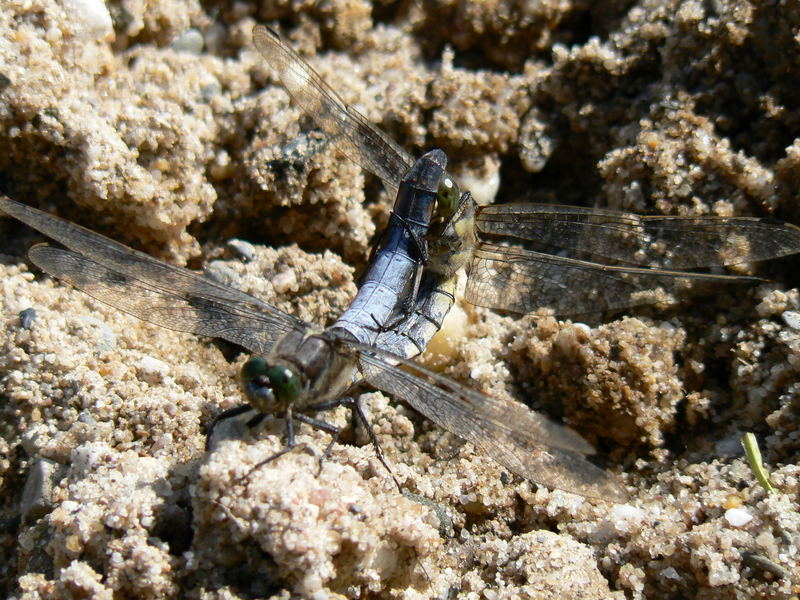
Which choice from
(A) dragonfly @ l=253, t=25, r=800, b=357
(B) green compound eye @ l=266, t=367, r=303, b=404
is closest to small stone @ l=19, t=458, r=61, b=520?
(B) green compound eye @ l=266, t=367, r=303, b=404

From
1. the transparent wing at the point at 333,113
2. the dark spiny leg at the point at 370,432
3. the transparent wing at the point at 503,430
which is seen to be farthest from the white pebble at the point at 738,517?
the transparent wing at the point at 333,113

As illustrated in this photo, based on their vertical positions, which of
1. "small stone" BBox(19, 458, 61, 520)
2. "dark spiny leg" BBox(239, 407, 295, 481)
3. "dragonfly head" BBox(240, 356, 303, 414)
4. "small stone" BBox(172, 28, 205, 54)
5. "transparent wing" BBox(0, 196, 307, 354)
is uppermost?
"small stone" BBox(172, 28, 205, 54)

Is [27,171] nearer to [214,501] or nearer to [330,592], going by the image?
[214,501]

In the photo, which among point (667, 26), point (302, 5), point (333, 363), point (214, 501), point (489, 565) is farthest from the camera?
point (302, 5)

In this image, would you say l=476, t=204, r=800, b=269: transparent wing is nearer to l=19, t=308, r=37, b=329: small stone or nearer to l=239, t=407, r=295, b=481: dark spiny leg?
l=239, t=407, r=295, b=481: dark spiny leg

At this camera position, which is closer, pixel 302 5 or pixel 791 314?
pixel 791 314

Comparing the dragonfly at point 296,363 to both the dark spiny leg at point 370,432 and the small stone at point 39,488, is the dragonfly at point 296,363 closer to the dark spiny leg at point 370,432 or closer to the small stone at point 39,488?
the dark spiny leg at point 370,432

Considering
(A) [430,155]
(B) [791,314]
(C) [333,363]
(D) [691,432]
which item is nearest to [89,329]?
(C) [333,363]
